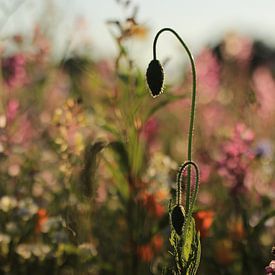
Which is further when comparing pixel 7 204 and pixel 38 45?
pixel 38 45

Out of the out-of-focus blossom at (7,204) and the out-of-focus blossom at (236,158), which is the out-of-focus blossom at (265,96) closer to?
the out-of-focus blossom at (236,158)

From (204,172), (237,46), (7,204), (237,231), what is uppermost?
(237,46)

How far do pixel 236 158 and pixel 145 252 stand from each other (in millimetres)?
553

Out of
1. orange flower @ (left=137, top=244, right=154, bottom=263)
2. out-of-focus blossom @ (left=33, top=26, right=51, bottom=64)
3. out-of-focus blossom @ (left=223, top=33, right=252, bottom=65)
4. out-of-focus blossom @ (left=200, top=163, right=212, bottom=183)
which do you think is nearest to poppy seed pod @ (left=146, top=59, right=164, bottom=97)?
orange flower @ (left=137, top=244, right=154, bottom=263)

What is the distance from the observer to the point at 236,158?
119 inches

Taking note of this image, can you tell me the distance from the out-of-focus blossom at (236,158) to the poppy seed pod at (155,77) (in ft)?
3.74

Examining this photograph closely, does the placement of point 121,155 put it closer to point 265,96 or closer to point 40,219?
point 40,219

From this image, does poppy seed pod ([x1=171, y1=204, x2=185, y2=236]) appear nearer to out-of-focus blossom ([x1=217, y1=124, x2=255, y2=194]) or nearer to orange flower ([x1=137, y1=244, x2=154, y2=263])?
orange flower ([x1=137, y1=244, x2=154, y2=263])

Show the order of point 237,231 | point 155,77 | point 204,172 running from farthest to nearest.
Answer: point 204,172 < point 237,231 < point 155,77

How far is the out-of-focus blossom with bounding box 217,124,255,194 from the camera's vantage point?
9.87 feet

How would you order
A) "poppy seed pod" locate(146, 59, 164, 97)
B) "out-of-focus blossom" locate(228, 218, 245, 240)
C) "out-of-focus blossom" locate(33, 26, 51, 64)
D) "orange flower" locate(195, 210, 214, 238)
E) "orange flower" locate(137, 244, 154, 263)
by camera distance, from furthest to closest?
"out-of-focus blossom" locate(33, 26, 51, 64)
"out-of-focus blossom" locate(228, 218, 245, 240)
"orange flower" locate(137, 244, 154, 263)
"orange flower" locate(195, 210, 214, 238)
"poppy seed pod" locate(146, 59, 164, 97)

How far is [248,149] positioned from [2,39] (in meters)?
1.21

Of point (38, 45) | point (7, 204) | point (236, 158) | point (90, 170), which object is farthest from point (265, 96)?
point (90, 170)

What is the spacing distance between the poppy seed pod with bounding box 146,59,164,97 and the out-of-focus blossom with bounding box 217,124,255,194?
44.9 inches
